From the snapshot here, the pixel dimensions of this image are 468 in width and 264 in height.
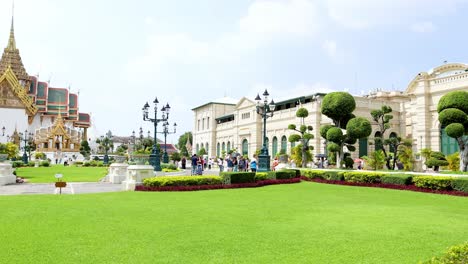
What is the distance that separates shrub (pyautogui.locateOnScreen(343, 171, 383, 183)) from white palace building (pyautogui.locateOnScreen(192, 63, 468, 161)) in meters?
13.5

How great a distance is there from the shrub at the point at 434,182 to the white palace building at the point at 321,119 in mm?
16405

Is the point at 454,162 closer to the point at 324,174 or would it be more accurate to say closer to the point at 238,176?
the point at 324,174

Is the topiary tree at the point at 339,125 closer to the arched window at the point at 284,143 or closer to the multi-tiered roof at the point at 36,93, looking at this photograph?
the arched window at the point at 284,143

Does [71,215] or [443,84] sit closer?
[71,215]

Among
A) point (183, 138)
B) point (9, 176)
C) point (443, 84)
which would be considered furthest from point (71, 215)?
point (183, 138)

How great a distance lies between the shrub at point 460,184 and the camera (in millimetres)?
14917

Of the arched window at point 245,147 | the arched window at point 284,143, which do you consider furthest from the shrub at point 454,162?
the arched window at point 245,147

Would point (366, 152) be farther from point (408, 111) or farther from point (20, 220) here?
point (20, 220)

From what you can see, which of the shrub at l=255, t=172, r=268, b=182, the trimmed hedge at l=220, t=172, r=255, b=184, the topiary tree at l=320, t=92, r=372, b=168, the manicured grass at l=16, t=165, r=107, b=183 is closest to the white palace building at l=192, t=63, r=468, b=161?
the topiary tree at l=320, t=92, r=372, b=168

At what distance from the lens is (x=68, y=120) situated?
3356 inches

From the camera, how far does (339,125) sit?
91.8 ft

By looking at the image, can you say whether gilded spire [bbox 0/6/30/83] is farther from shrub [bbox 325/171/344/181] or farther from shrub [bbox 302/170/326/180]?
shrub [bbox 325/171/344/181]

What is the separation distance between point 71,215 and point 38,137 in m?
72.7

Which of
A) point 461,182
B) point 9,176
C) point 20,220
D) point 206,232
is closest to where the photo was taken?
point 206,232
